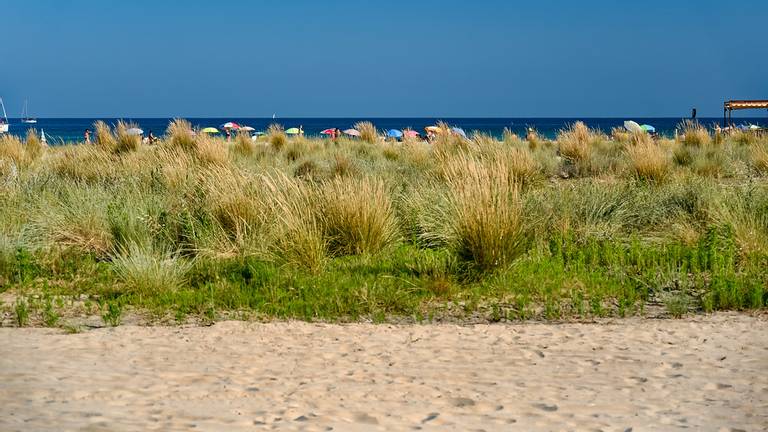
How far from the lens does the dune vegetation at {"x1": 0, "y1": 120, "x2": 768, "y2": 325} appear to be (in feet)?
26.5

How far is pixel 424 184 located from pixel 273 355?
22.4ft

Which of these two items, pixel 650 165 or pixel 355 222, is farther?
pixel 650 165

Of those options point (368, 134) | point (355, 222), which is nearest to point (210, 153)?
Answer: point (355, 222)

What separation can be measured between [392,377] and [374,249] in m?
4.26

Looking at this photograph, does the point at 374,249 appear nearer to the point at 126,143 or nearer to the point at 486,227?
the point at 486,227

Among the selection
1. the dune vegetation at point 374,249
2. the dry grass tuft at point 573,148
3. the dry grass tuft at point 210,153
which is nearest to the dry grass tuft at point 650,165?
the dune vegetation at point 374,249

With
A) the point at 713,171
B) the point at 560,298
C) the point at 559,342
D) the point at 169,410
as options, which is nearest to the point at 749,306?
the point at 560,298

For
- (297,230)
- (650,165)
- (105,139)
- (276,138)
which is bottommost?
(297,230)

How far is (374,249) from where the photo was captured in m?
10.1

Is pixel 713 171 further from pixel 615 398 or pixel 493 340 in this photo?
pixel 615 398

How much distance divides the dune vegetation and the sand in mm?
708

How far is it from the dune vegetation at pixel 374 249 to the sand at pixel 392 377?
2.32 feet

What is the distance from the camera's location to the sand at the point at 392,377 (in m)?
4.94

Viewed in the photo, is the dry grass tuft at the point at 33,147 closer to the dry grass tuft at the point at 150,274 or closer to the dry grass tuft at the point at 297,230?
the dry grass tuft at the point at 297,230
